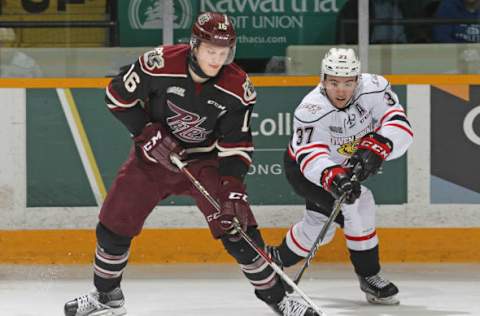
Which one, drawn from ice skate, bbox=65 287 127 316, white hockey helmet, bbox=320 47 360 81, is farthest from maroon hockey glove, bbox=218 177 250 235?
white hockey helmet, bbox=320 47 360 81

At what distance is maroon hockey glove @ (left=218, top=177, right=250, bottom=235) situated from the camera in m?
3.90

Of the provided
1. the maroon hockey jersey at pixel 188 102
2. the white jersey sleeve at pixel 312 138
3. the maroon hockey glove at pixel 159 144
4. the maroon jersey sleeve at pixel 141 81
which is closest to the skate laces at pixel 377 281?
the white jersey sleeve at pixel 312 138

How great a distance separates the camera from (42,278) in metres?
5.17

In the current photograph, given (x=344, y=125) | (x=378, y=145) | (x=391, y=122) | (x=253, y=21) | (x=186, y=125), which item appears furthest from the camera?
(x=253, y=21)

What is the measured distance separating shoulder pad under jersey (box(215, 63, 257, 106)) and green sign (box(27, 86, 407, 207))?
5.03 feet

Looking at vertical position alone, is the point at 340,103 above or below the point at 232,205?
above

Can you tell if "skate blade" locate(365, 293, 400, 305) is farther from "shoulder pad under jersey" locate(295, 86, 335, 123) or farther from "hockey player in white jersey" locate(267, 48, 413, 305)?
"shoulder pad under jersey" locate(295, 86, 335, 123)

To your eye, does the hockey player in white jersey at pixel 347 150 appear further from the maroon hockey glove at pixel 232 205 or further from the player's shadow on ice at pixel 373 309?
the maroon hockey glove at pixel 232 205

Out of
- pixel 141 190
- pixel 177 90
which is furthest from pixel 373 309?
pixel 177 90

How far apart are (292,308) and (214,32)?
92 centimetres

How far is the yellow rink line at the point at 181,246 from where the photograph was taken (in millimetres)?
5445

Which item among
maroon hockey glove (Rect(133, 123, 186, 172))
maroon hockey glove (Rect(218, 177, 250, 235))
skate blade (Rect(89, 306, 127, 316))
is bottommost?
skate blade (Rect(89, 306, 127, 316))

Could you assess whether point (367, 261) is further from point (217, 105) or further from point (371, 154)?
point (217, 105)

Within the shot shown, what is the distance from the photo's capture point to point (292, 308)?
4.05 m
